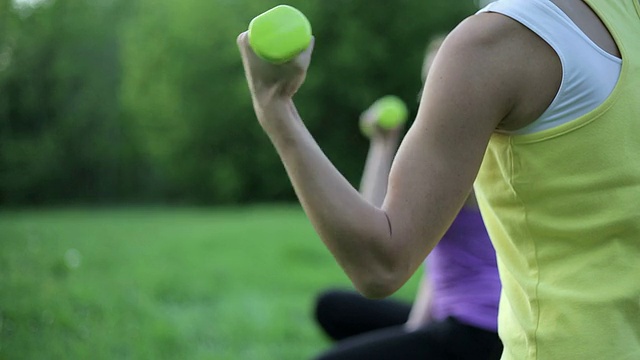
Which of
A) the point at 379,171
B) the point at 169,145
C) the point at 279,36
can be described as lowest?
the point at 169,145

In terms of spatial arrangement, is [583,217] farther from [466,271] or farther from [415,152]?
[466,271]

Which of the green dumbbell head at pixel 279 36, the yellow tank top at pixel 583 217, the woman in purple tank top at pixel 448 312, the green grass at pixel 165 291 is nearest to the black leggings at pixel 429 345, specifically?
the woman in purple tank top at pixel 448 312

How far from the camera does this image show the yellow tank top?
1023 millimetres

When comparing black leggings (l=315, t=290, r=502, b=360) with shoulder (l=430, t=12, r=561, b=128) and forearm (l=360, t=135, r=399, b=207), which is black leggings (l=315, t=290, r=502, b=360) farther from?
shoulder (l=430, t=12, r=561, b=128)

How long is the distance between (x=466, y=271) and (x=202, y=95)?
21240 mm

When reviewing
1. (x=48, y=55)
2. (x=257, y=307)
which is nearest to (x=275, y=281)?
(x=257, y=307)

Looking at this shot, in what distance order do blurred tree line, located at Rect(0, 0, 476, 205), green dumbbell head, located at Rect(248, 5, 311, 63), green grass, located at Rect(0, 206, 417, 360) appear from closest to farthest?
green dumbbell head, located at Rect(248, 5, 311, 63)
green grass, located at Rect(0, 206, 417, 360)
blurred tree line, located at Rect(0, 0, 476, 205)

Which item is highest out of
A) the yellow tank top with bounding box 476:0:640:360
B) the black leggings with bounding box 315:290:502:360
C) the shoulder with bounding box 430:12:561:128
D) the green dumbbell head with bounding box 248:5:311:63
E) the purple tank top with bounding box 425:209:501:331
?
the green dumbbell head with bounding box 248:5:311:63

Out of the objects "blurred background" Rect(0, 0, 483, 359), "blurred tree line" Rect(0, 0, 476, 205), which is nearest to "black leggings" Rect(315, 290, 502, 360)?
"blurred background" Rect(0, 0, 483, 359)

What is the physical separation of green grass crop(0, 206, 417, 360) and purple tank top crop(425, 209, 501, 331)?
2213 millimetres

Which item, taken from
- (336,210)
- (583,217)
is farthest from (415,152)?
(583,217)

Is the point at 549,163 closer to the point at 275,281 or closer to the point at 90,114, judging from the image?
the point at 275,281

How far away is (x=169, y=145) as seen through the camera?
77.4ft

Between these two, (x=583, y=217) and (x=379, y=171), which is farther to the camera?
(x=379, y=171)
